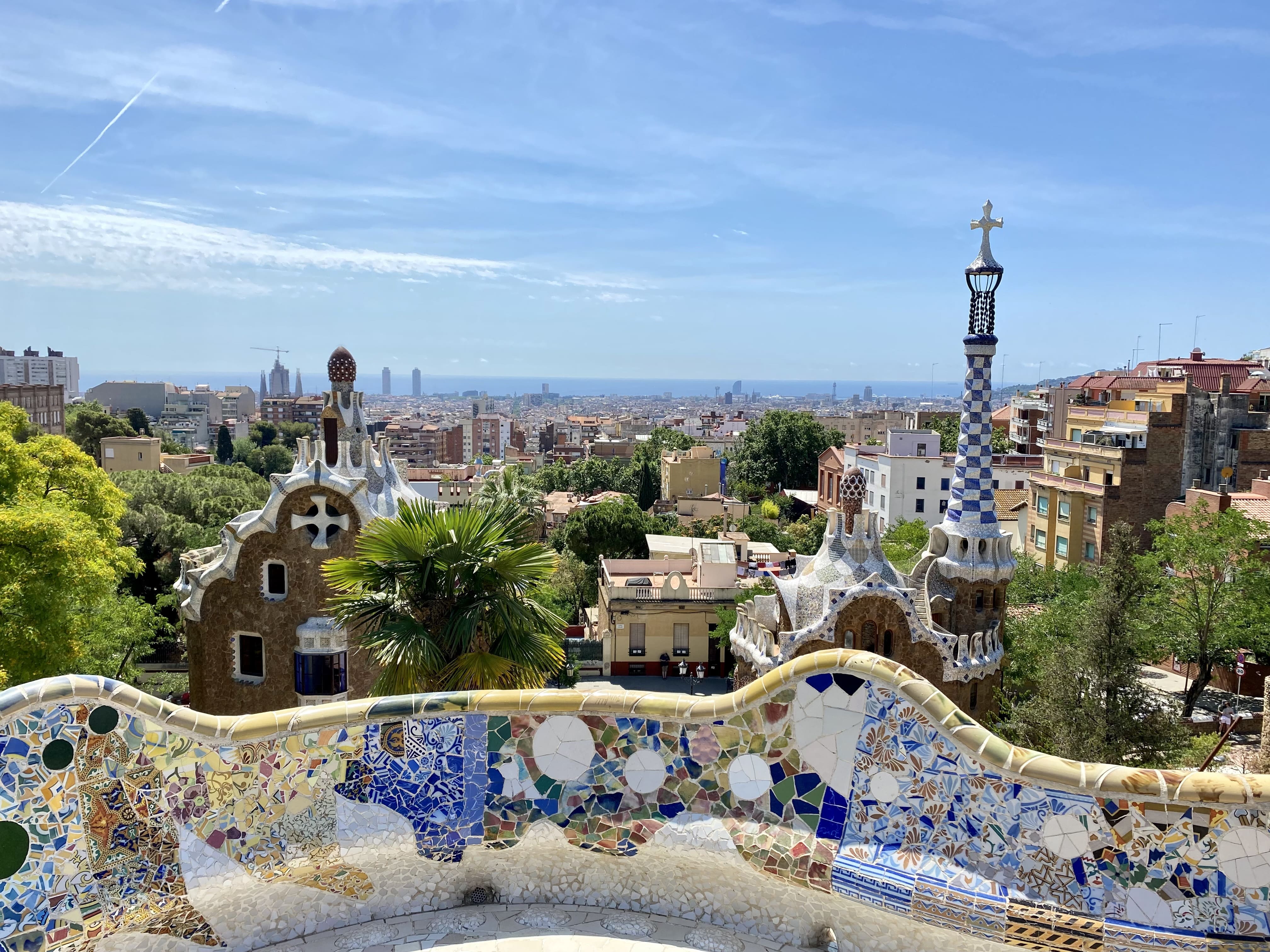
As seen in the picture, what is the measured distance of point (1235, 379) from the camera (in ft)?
168

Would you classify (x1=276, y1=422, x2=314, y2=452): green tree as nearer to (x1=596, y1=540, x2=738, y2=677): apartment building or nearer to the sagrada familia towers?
(x1=596, y1=540, x2=738, y2=677): apartment building

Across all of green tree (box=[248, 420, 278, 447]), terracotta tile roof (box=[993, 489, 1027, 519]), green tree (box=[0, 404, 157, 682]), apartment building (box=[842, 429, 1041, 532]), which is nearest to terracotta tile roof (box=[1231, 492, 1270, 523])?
terracotta tile roof (box=[993, 489, 1027, 519])

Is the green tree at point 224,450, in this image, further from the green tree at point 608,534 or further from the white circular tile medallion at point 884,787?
the white circular tile medallion at point 884,787

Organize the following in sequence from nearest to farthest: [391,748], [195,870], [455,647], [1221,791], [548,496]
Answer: [1221,791], [195,870], [391,748], [455,647], [548,496]

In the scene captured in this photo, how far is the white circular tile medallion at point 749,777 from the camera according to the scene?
25.6ft

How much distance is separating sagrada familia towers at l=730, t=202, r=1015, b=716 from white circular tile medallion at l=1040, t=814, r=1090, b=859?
9.42 metres

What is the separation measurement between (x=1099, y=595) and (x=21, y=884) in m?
15.5

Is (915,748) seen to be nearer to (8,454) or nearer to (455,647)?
(455,647)

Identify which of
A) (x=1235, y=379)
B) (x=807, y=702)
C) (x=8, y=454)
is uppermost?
(x=1235, y=379)

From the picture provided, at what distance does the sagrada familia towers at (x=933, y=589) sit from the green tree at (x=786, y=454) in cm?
6117

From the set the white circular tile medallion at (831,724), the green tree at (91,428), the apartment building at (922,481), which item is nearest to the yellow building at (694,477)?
the apartment building at (922,481)

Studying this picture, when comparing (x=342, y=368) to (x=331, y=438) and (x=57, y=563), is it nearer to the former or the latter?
(x=331, y=438)

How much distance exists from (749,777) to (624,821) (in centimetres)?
107

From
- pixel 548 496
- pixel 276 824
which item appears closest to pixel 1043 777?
pixel 276 824
